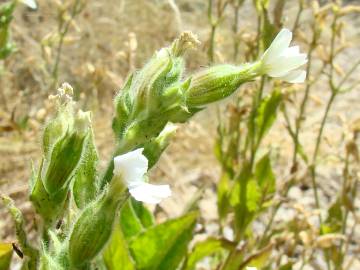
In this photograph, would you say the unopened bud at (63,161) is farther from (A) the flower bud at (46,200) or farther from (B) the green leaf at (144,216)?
(B) the green leaf at (144,216)

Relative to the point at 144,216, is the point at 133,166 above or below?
above

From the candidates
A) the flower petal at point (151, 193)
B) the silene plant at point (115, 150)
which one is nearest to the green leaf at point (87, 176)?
the silene plant at point (115, 150)

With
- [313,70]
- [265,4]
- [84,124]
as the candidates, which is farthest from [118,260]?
[313,70]

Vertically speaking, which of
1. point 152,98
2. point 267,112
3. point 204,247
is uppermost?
point 152,98

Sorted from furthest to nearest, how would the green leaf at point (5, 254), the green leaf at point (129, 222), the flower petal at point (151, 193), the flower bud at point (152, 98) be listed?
the green leaf at point (129, 222)
the green leaf at point (5, 254)
the flower bud at point (152, 98)
the flower petal at point (151, 193)

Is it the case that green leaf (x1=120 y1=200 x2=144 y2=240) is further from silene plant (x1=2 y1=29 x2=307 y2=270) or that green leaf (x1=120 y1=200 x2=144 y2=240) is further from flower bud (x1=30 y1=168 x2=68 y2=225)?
flower bud (x1=30 y1=168 x2=68 y2=225)

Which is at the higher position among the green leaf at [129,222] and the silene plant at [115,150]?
the silene plant at [115,150]

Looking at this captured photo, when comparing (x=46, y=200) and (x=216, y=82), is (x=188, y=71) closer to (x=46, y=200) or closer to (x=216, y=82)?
(x=216, y=82)

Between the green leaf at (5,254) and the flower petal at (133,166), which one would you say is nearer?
the flower petal at (133,166)

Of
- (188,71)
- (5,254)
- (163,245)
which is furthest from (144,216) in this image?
(188,71)
